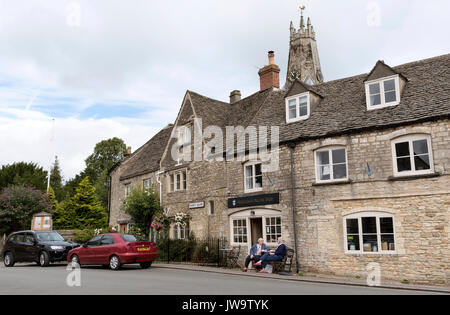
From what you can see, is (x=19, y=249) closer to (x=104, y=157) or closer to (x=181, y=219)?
(x=181, y=219)

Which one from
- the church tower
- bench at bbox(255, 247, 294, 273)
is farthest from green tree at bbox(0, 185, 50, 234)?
the church tower

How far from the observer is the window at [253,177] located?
19.2 meters

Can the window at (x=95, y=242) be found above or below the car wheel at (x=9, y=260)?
above

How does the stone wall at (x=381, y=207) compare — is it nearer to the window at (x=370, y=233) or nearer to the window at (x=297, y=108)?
the window at (x=370, y=233)

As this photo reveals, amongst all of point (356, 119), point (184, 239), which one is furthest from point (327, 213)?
point (184, 239)

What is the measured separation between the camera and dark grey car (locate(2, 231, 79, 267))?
1872 centimetres

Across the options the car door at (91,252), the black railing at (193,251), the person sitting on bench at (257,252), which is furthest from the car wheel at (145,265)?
the person sitting on bench at (257,252)

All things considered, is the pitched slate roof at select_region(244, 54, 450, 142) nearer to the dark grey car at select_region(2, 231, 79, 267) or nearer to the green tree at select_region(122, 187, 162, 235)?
the green tree at select_region(122, 187, 162, 235)

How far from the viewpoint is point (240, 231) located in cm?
1972

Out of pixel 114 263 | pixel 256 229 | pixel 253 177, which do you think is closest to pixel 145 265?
pixel 114 263

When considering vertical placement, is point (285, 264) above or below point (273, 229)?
below

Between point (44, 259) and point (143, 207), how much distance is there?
7037 millimetres

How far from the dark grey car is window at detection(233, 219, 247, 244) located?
8182 mm

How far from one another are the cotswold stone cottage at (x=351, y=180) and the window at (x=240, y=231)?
51 millimetres
